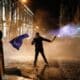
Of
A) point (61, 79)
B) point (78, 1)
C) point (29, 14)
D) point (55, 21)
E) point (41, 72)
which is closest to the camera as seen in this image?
point (61, 79)

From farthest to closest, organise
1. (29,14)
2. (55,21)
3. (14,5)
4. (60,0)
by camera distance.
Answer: (29,14) → (55,21) → (60,0) → (14,5)

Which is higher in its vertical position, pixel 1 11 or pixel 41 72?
pixel 1 11

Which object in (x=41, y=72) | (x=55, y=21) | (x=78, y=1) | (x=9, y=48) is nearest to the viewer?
(x=41, y=72)

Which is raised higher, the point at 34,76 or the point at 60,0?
the point at 60,0

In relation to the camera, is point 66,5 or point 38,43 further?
point 66,5

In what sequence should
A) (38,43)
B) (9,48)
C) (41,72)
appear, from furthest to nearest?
1. (9,48)
2. (38,43)
3. (41,72)

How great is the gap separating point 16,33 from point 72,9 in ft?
84.3

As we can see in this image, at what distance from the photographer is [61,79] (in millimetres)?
13258

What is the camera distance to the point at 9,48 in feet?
107

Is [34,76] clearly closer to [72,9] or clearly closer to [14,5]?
[14,5]

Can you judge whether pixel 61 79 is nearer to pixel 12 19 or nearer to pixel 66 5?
pixel 12 19

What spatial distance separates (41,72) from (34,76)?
1.40m

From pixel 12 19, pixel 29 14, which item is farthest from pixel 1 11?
pixel 29 14

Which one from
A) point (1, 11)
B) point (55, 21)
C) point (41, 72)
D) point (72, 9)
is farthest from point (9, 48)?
point (55, 21)
